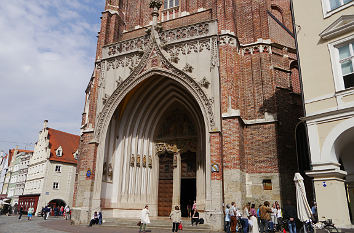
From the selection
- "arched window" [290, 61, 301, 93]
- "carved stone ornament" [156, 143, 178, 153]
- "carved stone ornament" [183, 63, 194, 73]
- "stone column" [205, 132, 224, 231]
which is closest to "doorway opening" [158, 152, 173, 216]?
"carved stone ornament" [156, 143, 178, 153]

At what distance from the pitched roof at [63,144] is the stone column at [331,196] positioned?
32.2 m

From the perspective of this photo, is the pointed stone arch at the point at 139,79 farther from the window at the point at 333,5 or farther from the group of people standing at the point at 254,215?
the window at the point at 333,5

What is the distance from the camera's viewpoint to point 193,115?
17.2 m

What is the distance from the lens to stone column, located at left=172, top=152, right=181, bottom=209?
16.5 m

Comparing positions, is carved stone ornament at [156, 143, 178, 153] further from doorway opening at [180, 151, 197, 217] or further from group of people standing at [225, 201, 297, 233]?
group of people standing at [225, 201, 297, 233]

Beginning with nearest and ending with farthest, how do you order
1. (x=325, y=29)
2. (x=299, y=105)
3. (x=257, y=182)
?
(x=325, y=29)
(x=257, y=182)
(x=299, y=105)

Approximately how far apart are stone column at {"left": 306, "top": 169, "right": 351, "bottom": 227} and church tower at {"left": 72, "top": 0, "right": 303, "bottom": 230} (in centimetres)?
371

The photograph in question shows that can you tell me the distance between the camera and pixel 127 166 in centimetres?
1698

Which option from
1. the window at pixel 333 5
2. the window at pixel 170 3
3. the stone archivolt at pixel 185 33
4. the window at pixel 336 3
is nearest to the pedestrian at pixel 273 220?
the window at pixel 333 5

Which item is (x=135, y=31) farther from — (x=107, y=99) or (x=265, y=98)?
(x=265, y=98)

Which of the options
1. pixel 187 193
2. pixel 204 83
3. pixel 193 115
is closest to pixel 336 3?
pixel 204 83

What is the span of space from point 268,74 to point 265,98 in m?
1.38

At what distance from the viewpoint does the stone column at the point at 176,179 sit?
1653cm

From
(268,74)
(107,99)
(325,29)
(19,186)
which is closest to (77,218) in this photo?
(107,99)
